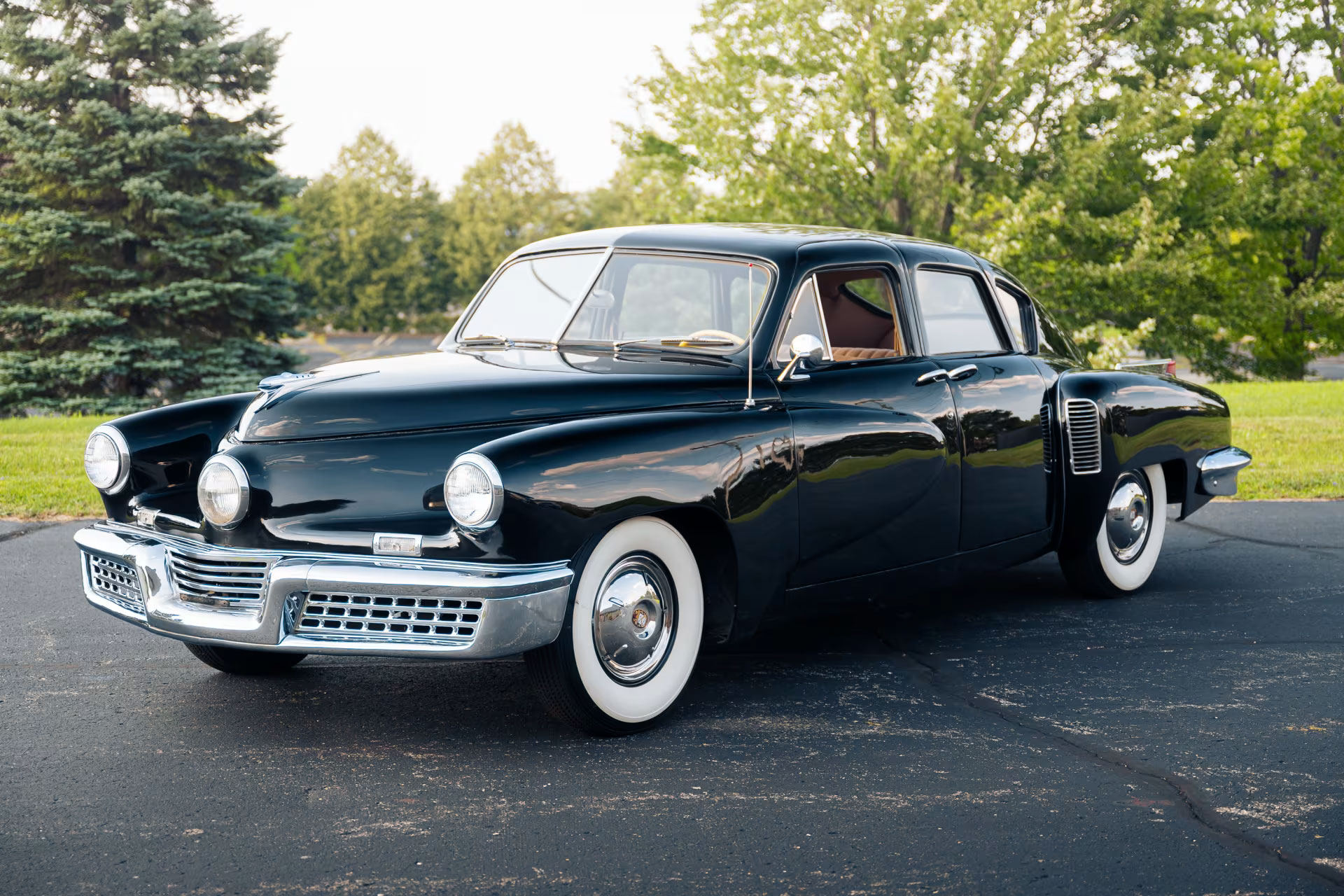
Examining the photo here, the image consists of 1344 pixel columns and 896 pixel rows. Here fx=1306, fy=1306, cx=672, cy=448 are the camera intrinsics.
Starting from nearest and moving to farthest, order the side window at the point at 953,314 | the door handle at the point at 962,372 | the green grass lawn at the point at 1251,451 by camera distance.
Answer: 1. the door handle at the point at 962,372
2. the side window at the point at 953,314
3. the green grass lawn at the point at 1251,451

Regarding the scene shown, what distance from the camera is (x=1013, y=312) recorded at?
6.23 meters

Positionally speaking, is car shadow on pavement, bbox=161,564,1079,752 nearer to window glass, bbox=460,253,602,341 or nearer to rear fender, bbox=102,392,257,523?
rear fender, bbox=102,392,257,523

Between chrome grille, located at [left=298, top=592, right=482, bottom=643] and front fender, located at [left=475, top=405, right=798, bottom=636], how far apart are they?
0.83 feet

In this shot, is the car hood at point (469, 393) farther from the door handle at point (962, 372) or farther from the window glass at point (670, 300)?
the door handle at point (962, 372)

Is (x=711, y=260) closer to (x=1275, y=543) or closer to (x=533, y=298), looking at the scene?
(x=533, y=298)

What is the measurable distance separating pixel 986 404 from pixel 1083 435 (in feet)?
2.57

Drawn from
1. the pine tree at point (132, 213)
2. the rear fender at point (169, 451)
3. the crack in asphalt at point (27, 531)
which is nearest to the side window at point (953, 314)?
the rear fender at point (169, 451)

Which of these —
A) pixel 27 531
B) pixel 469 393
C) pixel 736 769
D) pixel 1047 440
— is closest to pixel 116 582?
pixel 469 393

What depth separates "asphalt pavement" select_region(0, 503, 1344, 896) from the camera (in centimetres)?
322

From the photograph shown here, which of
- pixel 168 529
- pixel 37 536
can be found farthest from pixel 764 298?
pixel 37 536

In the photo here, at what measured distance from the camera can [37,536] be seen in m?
8.29

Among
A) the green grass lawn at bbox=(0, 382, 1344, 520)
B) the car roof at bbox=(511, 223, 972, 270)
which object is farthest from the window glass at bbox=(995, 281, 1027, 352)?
the green grass lawn at bbox=(0, 382, 1344, 520)

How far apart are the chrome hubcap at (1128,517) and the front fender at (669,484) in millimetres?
2481

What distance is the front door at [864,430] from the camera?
4.79 m
